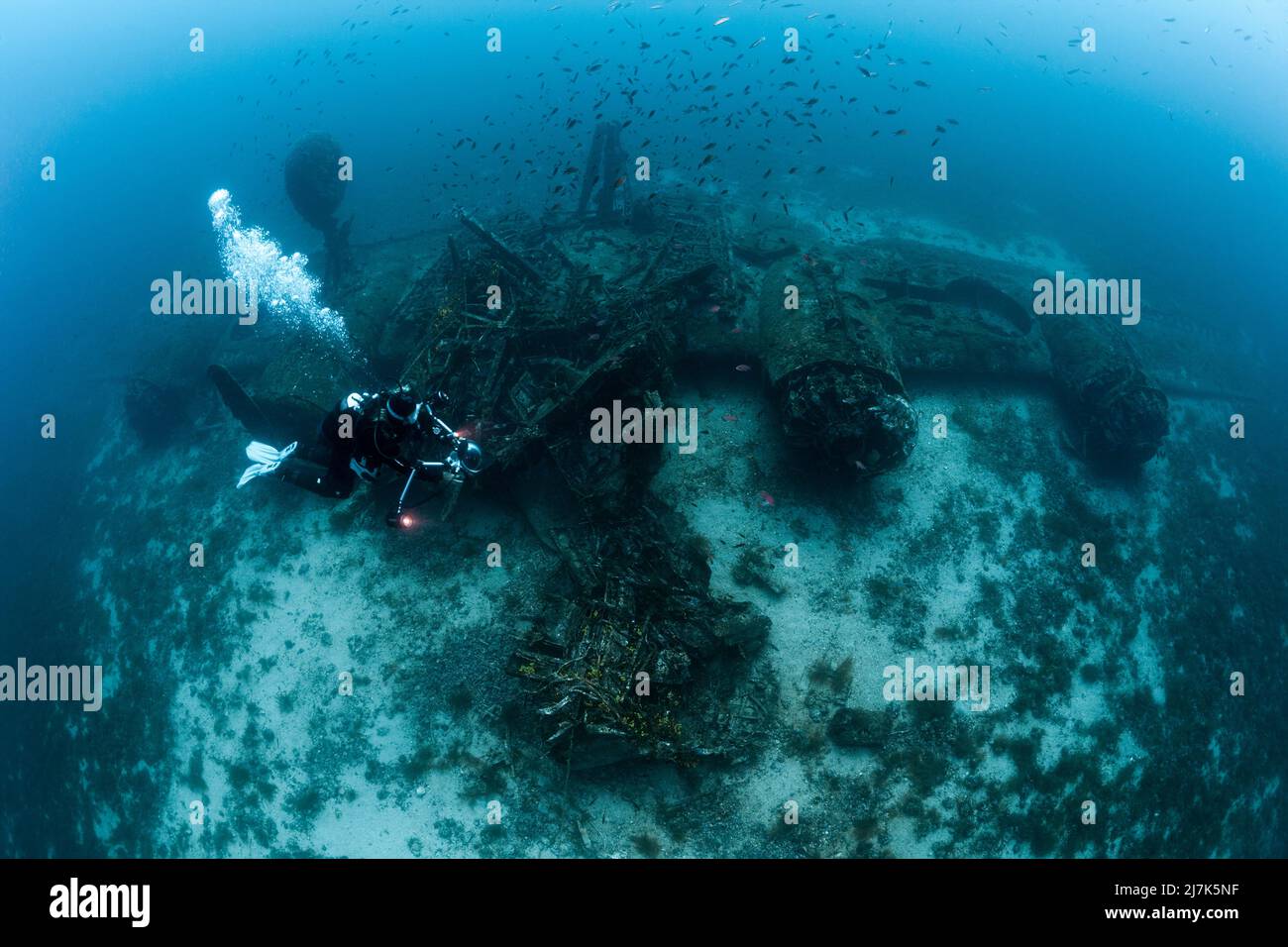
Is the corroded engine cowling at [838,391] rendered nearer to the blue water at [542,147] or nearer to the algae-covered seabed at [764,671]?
the algae-covered seabed at [764,671]

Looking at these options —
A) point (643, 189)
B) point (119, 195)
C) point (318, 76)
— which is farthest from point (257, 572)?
point (318, 76)

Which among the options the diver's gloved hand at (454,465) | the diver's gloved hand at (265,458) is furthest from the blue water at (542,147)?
the diver's gloved hand at (454,465)

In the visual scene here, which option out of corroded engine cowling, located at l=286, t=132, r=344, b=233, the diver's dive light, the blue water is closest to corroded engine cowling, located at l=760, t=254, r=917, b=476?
the diver's dive light

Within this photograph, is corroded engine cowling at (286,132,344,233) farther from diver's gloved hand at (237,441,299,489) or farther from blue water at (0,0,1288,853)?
diver's gloved hand at (237,441,299,489)

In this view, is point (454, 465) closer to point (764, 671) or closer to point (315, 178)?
point (764, 671)

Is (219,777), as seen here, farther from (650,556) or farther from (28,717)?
(650,556)
